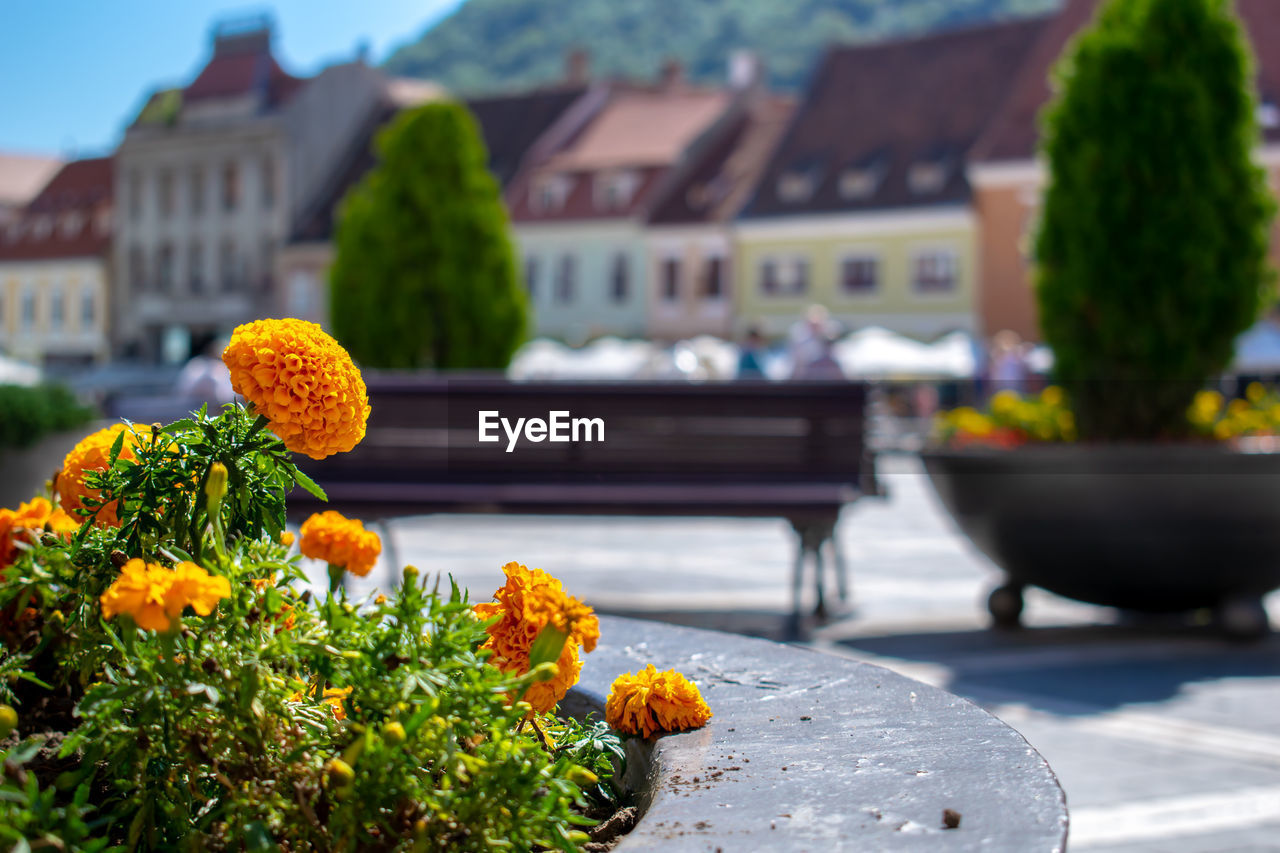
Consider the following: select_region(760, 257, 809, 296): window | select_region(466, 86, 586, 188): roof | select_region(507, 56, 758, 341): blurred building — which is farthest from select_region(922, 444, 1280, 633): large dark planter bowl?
select_region(466, 86, 586, 188): roof

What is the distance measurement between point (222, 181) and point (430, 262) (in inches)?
1592

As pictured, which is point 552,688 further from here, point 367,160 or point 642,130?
point 367,160

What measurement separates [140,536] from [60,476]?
0.46 m

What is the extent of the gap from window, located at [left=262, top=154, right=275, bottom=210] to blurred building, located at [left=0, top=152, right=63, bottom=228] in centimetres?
2221

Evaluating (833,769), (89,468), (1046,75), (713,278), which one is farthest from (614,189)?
(833,769)

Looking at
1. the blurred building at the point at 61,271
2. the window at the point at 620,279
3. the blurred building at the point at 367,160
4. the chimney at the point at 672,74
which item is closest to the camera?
the window at the point at 620,279

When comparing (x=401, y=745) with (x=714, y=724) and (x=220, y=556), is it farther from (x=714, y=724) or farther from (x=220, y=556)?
Answer: (x=714, y=724)

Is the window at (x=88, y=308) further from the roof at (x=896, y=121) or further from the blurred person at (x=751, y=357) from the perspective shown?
the blurred person at (x=751, y=357)

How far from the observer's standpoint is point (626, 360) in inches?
1459

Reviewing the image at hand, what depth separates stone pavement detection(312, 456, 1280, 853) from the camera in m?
4.54

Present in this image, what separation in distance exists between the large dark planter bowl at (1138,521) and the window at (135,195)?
57.8 meters

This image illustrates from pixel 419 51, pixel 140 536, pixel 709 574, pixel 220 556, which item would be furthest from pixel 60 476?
pixel 419 51

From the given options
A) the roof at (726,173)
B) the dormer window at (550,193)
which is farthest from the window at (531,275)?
the roof at (726,173)

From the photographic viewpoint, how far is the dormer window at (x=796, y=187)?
43094 millimetres
